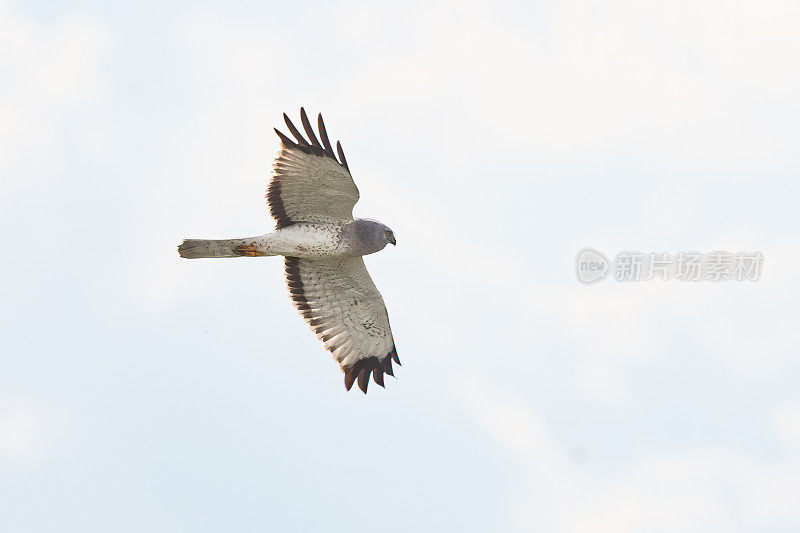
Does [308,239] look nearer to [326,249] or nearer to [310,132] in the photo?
[326,249]

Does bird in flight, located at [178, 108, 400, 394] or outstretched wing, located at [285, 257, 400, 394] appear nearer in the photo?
bird in flight, located at [178, 108, 400, 394]

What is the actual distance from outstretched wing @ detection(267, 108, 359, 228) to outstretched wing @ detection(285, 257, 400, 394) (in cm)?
69

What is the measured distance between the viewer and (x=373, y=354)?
20.1 metres

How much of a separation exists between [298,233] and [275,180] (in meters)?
0.72

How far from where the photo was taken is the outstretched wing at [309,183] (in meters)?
18.5

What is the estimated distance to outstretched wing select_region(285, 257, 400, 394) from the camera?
64.4 feet

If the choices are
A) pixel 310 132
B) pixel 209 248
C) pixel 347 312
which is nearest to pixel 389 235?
pixel 347 312

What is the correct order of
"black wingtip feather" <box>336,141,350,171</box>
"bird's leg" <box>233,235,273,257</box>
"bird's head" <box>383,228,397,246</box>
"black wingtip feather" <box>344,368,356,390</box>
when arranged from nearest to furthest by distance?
"black wingtip feather" <box>336,141,350,171</box> → "bird's leg" <box>233,235,273,257</box> → "bird's head" <box>383,228,397,246</box> → "black wingtip feather" <box>344,368,356,390</box>

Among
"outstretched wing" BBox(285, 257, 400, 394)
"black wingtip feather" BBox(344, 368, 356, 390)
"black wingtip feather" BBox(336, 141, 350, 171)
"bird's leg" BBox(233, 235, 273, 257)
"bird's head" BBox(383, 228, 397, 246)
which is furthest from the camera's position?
"black wingtip feather" BBox(344, 368, 356, 390)

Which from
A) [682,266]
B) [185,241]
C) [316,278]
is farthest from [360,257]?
[682,266]

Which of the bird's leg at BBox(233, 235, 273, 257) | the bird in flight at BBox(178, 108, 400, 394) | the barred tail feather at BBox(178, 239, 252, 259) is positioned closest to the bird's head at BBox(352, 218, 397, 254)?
the bird in flight at BBox(178, 108, 400, 394)

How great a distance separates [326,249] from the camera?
1909 centimetres

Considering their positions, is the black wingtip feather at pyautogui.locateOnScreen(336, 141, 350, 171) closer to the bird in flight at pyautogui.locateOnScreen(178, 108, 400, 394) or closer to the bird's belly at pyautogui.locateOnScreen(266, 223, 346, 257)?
the bird in flight at pyautogui.locateOnScreen(178, 108, 400, 394)

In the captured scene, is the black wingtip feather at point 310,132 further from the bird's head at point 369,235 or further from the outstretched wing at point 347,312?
the outstretched wing at point 347,312
